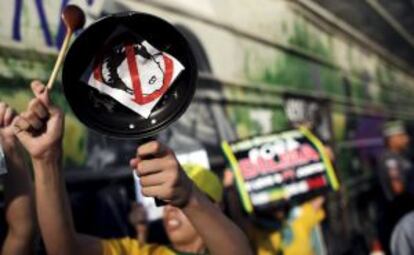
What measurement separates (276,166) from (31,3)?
4.83 feet

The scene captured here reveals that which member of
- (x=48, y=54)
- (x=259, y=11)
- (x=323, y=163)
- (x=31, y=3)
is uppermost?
(x=259, y=11)

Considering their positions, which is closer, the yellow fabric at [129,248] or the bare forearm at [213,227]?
the bare forearm at [213,227]

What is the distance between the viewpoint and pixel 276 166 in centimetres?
298

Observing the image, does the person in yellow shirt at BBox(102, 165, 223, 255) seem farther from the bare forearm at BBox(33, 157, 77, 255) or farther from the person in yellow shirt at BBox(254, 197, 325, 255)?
the person in yellow shirt at BBox(254, 197, 325, 255)

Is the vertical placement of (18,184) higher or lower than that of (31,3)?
lower

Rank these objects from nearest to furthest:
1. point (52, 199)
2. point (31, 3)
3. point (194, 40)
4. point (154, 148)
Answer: point (154, 148), point (52, 199), point (31, 3), point (194, 40)

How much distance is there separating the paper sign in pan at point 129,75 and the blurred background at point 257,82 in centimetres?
57

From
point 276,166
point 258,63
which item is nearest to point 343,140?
point 258,63

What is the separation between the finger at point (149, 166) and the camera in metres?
1.21

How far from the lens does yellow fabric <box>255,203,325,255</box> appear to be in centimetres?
321

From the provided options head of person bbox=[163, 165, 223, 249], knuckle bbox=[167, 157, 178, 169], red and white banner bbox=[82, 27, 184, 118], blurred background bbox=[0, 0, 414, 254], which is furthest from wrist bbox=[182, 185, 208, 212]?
A: blurred background bbox=[0, 0, 414, 254]

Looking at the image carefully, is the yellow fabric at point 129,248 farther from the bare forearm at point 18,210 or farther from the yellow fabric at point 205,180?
the yellow fabric at point 205,180

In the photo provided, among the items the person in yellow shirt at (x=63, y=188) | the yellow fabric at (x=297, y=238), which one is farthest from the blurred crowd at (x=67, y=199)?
the yellow fabric at (x=297, y=238)

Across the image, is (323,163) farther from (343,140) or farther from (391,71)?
(391,71)
